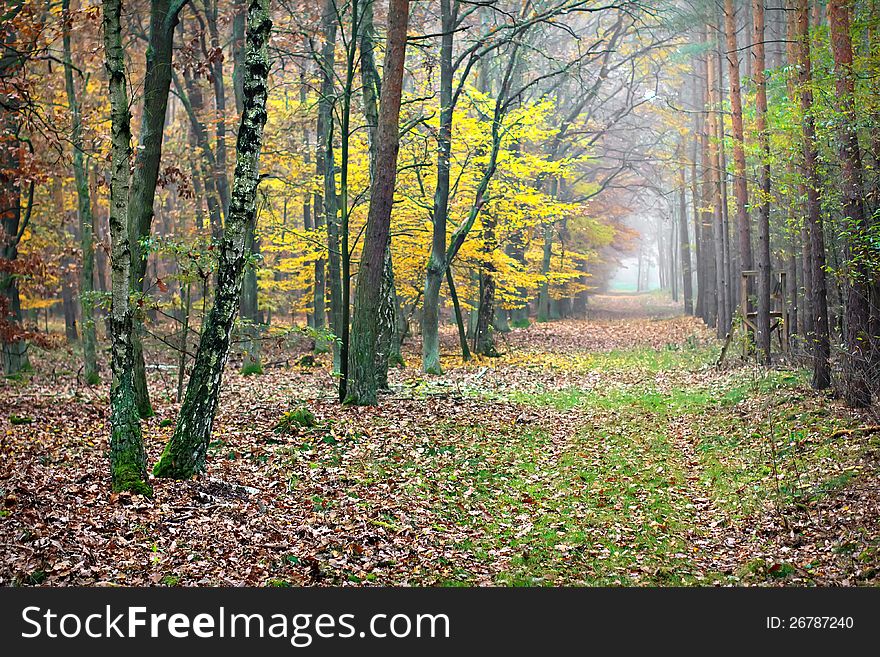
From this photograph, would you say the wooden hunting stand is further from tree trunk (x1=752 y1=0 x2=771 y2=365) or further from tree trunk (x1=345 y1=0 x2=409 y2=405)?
tree trunk (x1=345 y1=0 x2=409 y2=405)

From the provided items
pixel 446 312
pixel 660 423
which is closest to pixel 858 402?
pixel 660 423

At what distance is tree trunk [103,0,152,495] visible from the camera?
301 inches

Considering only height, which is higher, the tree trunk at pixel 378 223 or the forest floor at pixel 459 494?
the tree trunk at pixel 378 223

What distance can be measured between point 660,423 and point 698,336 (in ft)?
57.7

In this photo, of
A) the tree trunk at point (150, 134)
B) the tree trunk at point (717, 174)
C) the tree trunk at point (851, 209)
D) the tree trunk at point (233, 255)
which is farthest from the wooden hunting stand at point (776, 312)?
the tree trunk at point (233, 255)

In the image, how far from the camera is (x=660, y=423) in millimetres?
13422

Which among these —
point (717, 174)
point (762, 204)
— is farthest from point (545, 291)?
point (762, 204)

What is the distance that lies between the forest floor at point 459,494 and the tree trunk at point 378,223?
664 millimetres

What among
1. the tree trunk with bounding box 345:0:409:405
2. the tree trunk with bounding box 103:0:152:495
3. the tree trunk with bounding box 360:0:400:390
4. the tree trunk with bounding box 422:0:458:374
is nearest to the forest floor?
the tree trunk with bounding box 103:0:152:495

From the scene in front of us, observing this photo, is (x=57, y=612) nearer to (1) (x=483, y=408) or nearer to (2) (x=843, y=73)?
(1) (x=483, y=408)

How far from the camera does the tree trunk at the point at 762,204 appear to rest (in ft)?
56.2

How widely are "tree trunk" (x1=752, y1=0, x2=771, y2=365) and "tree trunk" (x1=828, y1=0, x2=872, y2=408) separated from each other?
4999mm

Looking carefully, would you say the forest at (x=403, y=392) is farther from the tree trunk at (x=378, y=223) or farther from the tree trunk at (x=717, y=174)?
the tree trunk at (x=717, y=174)

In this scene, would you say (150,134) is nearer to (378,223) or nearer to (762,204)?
(378,223)
